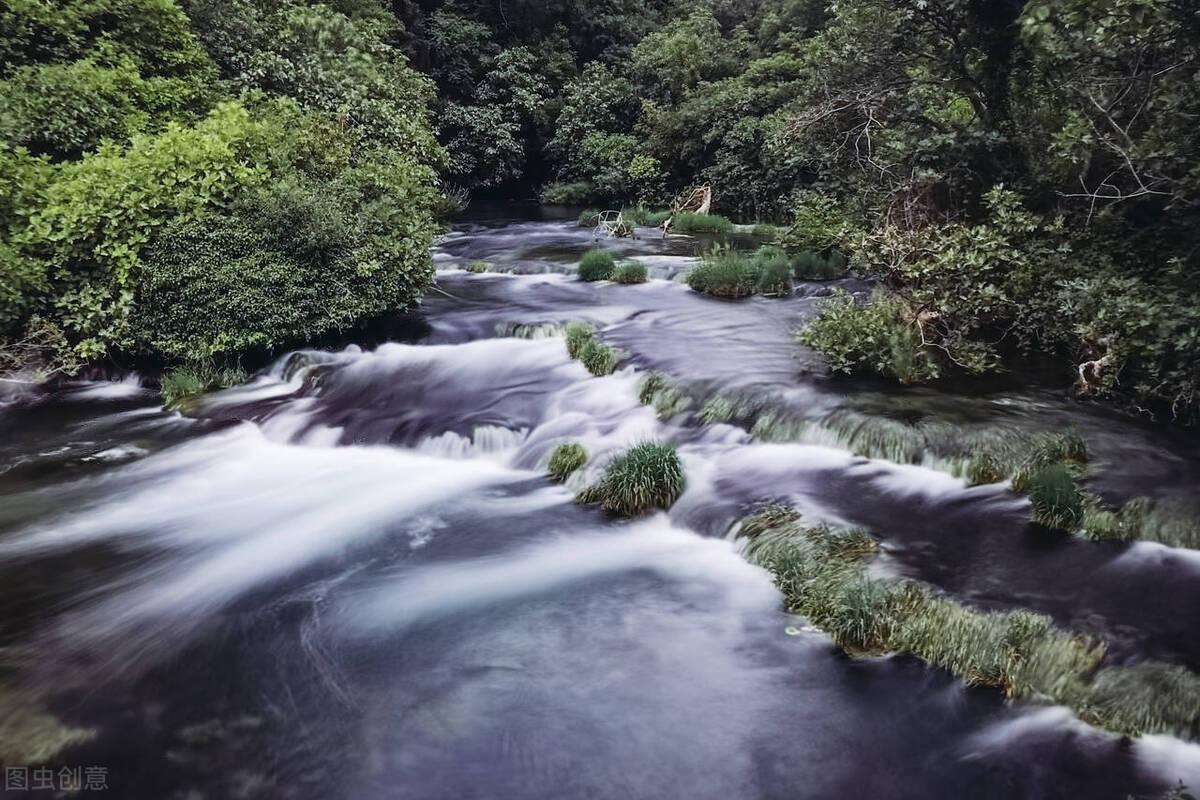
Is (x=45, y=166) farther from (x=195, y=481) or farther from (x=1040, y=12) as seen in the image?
(x=1040, y=12)

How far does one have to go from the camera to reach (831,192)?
54.4ft

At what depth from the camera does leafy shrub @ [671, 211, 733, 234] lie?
848 inches

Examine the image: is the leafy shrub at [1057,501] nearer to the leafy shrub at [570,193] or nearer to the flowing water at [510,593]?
the flowing water at [510,593]

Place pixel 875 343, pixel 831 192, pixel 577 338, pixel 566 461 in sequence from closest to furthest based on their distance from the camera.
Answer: pixel 566 461, pixel 875 343, pixel 577 338, pixel 831 192

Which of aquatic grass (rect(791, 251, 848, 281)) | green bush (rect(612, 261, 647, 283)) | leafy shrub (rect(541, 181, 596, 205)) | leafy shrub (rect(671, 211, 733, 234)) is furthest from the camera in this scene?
leafy shrub (rect(541, 181, 596, 205))

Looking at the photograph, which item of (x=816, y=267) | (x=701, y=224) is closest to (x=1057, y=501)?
(x=816, y=267)

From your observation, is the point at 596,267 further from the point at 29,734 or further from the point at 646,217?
the point at 29,734

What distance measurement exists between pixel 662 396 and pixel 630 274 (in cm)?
654

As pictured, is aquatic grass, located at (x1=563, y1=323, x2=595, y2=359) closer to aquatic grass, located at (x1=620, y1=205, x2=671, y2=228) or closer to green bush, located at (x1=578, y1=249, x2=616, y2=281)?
green bush, located at (x1=578, y1=249, x2=616, y2=281)

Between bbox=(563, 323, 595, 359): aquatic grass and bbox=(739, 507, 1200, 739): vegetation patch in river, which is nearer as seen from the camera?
bbox=(739, 507, 1200, 739): vegetation patch in river

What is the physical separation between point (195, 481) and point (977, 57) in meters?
12.7

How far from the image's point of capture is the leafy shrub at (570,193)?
28672 millimetres

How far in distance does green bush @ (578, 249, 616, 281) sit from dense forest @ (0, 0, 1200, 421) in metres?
3.55

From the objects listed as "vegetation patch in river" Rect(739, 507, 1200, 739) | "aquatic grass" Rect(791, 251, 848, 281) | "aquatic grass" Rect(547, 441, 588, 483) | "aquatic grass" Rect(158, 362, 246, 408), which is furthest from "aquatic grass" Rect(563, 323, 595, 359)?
"vegetation patch in river" Rect(739, 507, 1200, 739)
